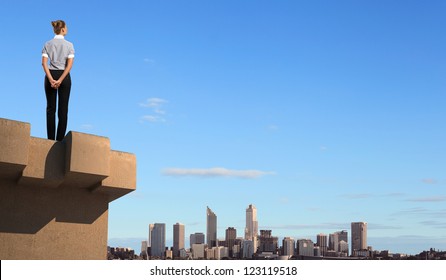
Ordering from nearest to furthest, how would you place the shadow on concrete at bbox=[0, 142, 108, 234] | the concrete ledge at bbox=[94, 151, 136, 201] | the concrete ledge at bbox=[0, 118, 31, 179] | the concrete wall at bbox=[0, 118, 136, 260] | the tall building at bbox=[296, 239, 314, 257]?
the concrete ledge at bbox=[0, 118, 31, 179]
the concrete wall at bbox=[0, 118, 136, 260]
the shadow on concrete at bbox=[0, 142, 108, 234]
the concrete ledge at bbox=[94, 151, 136, 201]
the tall building at bbox=[296, 239, 314, 257]

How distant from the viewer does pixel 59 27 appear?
27.6ft

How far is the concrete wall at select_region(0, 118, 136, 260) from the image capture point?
728cm

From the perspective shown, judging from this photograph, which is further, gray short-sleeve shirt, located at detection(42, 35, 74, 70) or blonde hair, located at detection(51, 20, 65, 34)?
blonde hair, located at detection(51, 20, 65, 34)

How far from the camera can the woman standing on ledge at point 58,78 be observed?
8.26m

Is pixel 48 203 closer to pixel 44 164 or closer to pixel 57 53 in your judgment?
pixel 44 164

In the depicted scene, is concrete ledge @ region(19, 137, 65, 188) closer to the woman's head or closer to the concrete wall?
the concrete wall

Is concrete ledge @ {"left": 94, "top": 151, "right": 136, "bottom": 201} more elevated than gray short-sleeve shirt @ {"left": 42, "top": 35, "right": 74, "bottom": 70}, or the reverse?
gray short-sleeve shirt @ {"left": 42, "top": 35, "right": 74, "bottom": 70}

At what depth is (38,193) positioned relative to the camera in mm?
7754

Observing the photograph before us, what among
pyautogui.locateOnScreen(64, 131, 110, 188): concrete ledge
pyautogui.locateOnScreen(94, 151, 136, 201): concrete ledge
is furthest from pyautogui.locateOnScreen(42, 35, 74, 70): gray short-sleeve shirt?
pyautogui.locateOnScreen(94, 151, 136, 201): concrete ledge

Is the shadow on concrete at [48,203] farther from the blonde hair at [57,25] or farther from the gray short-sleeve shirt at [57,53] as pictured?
the blonde hair at [57,25]

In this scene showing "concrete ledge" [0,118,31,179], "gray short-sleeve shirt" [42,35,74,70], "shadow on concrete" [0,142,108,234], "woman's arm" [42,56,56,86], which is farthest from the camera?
"gray short-sleeve shirt" [42,35,74,70]
